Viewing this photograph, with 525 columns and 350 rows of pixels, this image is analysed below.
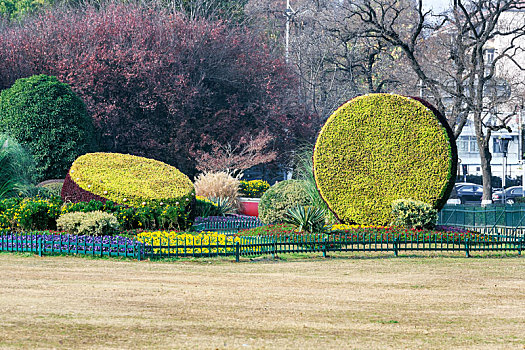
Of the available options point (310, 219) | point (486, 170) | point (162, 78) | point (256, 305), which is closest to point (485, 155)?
point (486, 170)

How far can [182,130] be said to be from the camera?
111ft

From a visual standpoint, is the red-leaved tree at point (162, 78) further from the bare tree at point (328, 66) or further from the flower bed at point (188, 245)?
the flower bed at point (188, 245)

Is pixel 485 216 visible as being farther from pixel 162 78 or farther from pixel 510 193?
pixel 510 193

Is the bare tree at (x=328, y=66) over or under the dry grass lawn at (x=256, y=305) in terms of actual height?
over

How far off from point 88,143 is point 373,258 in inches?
575

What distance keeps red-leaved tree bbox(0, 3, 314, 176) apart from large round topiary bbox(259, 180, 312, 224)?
11553mm

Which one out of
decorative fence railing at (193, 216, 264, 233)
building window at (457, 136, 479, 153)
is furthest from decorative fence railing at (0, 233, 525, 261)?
building window at (457, 136, 479, 153)

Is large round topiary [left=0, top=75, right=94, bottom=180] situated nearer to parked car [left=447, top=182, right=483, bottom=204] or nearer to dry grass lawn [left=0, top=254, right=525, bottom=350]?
dry grass lawn [left=0, top=254, right=525, bottom=350]

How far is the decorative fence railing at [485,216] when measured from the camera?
27891 mm

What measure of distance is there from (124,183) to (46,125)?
8094 mm

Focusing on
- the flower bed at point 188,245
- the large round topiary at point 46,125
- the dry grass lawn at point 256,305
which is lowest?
the dry grass lawn at point 256,305

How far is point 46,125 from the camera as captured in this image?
27.6m

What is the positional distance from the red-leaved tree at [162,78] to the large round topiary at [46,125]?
3786mm

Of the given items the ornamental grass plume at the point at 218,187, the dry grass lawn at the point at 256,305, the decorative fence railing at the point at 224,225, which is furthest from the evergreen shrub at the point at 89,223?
the ornamental grass plume at the point at 218,187
